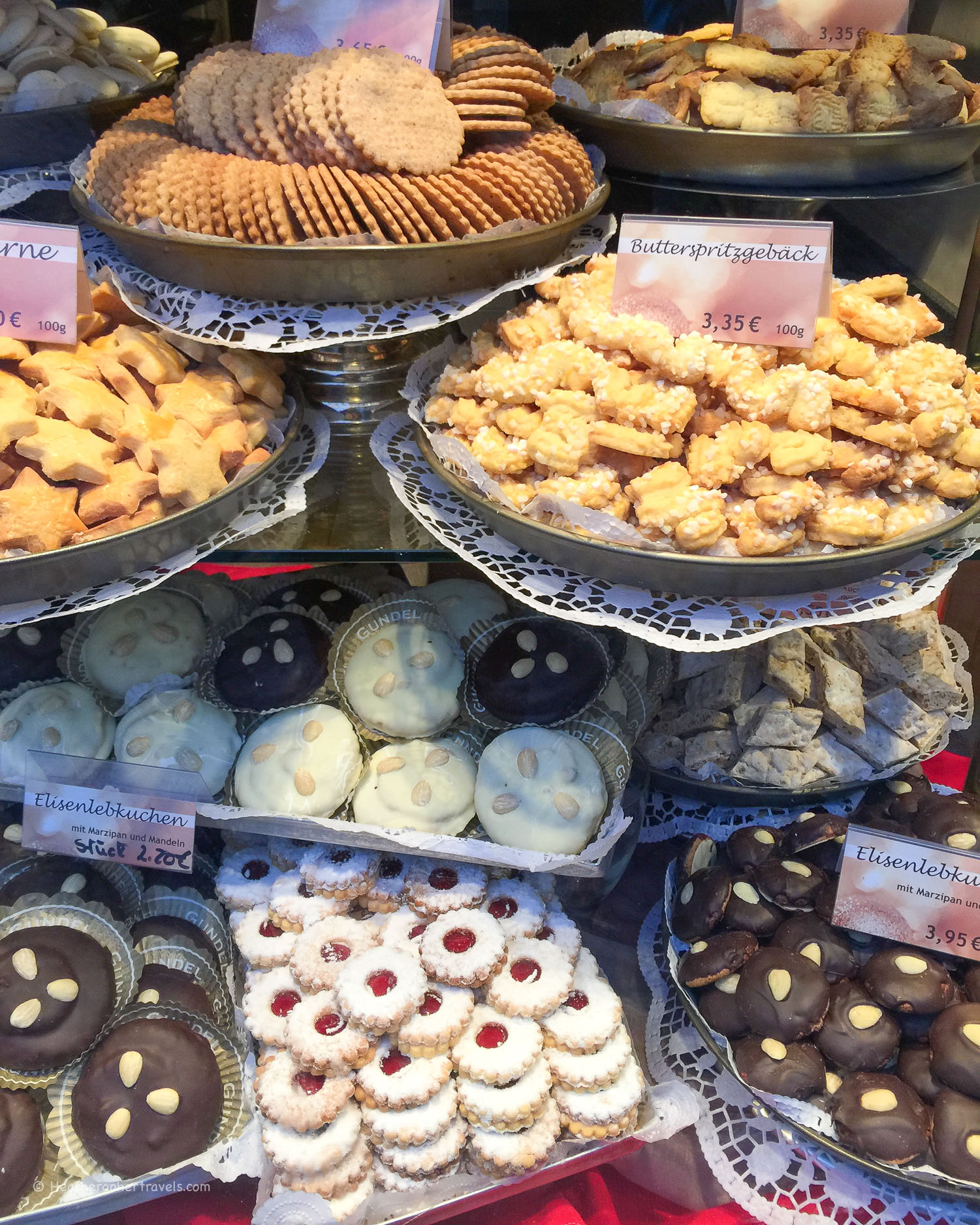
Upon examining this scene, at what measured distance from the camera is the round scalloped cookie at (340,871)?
155cm

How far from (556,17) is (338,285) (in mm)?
1168

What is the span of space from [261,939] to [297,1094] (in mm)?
270

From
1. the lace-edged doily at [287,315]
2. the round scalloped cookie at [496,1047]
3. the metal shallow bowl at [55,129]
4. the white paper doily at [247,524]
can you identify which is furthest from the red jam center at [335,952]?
the metal shallow bowl at [55,129]

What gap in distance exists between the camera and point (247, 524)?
137 centimetres

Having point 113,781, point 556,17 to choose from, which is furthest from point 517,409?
point 556,17

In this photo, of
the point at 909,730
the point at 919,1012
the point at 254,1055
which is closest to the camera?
the point at 919,1012

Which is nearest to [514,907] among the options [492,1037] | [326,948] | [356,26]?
[492,1037]

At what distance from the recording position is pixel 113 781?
1.50 m

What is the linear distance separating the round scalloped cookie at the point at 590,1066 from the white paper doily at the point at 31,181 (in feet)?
5.89

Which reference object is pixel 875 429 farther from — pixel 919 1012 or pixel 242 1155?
pixel 242 1155

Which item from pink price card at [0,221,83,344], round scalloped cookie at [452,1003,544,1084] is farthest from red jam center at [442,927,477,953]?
pink price card at [0,221,83,344]

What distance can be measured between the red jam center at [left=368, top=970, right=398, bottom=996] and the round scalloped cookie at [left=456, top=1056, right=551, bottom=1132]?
7.0 inches

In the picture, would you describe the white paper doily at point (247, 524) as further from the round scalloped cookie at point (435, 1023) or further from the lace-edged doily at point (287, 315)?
the round scalloped cookie at point (435, 1023)

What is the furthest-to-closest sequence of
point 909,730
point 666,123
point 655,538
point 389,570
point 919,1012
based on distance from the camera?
1. point 389,570
2. point 909,730
3. point 666,123
4. point 919,1012
5. point 655,538
